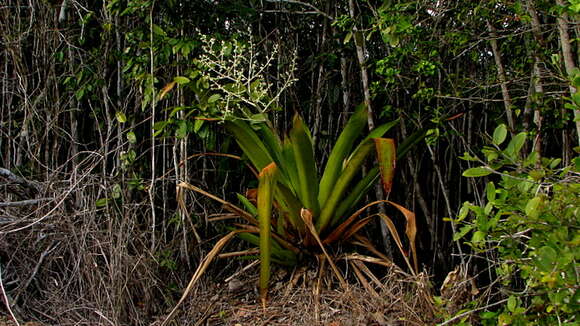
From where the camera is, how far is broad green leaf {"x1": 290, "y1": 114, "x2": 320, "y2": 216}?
9.87 feet

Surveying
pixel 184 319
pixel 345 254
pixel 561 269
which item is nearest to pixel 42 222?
pixel 184 319

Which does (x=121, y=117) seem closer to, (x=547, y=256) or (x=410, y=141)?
(x=410, y=141)

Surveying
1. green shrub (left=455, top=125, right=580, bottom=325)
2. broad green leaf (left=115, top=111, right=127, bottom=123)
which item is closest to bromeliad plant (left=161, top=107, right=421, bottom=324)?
broad green leaf (left=115, top=111, right=127, bottom=123)

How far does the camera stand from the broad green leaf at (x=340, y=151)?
10.5ft

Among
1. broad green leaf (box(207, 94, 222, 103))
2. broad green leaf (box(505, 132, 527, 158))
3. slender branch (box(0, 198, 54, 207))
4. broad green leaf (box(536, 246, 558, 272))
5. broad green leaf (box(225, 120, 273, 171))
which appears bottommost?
slender branch (box(0, 198, 54, 207))

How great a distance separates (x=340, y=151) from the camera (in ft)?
10.5

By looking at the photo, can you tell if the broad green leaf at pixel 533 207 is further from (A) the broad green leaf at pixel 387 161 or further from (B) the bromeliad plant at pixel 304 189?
(B) the bromeliad plant at pixel 304 189

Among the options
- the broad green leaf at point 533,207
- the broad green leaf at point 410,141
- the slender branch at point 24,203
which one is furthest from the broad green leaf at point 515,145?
the slender branch at point 24,203

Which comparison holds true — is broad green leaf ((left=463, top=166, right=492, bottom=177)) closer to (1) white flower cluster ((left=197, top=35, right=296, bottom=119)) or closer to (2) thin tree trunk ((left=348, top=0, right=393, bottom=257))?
(1) white flower cluster ((left=197, top=35, right=296, bottom=119))

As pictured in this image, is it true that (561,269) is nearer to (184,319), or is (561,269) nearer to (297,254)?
(297,254)

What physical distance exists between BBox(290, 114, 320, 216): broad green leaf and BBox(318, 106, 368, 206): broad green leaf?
0.08 meters

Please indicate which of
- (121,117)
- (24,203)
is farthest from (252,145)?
(24,203)

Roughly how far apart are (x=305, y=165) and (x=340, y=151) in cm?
23

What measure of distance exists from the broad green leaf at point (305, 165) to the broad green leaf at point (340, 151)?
8 centimetres
